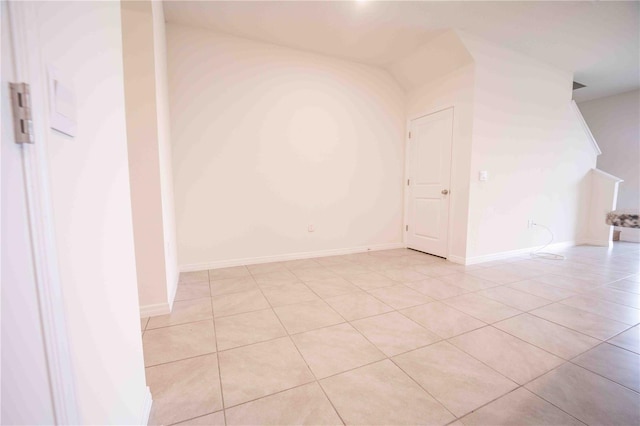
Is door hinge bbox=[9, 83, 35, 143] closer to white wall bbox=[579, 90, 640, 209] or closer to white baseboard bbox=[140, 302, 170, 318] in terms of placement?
white baseboard bbox=[140, 302, 170, 318]

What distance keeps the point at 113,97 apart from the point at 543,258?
4.77 meters

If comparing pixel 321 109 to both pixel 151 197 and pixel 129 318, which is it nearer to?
pixel 151 197

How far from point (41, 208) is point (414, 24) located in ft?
11.3

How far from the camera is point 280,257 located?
11.0ft

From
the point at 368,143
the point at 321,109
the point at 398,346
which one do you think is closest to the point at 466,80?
the point at 368,143

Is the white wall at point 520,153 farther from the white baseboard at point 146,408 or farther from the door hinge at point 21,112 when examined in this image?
the door hinge at point 21,112

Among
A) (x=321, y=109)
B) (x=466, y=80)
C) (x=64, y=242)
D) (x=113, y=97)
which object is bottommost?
(x=64, y=242)

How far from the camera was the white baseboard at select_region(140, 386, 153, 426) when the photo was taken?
99 cm

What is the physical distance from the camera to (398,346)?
1.54m

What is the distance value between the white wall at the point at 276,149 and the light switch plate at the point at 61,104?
2452mm

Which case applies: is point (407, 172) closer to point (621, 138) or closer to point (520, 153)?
point (520, 153)

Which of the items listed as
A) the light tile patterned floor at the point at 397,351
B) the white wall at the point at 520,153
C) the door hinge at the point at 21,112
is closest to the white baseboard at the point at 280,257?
the light tile patterned floor at the point at 397,351

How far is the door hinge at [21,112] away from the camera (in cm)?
42

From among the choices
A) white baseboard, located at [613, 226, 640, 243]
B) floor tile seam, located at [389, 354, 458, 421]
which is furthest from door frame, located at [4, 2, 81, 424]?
white baseboard, located at [613, 226, 640, 243]
